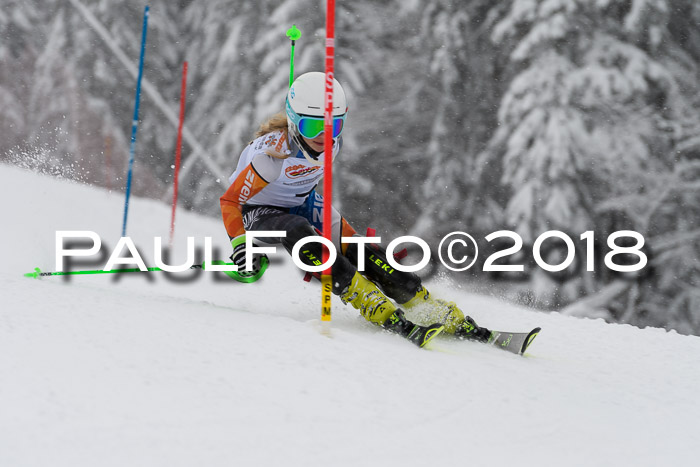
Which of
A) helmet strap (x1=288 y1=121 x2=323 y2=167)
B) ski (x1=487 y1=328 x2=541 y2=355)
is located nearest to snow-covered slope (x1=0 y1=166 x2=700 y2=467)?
ski (x1=487 y1=328 x2=541 y2=355)

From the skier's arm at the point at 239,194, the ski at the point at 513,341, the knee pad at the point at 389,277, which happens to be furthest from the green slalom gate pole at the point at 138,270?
the ski at the point at 513,341

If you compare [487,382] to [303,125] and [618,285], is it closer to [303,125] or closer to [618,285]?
[303,125]

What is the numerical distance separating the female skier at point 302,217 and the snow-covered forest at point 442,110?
110 inches

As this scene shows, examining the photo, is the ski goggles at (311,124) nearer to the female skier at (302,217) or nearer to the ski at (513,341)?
the female skier at (302,217)

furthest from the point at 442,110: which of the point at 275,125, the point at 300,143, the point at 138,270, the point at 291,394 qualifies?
the point at 291,394

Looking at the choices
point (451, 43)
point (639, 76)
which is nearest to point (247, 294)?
point (639, 76)

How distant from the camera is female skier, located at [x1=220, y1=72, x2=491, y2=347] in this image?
12.5ft

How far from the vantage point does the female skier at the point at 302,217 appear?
3797 millimetres

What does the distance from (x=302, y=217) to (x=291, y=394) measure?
Answer: 174 centimetres

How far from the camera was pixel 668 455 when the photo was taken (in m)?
2.59

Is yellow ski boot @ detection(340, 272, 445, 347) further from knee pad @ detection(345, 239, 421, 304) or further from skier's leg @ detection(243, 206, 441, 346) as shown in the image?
knee pad @ detection(345, 239, 421, 304)

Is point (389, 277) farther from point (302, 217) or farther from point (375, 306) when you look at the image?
point (302, 217)

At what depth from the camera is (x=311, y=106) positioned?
395cm

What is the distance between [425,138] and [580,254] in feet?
17.9
